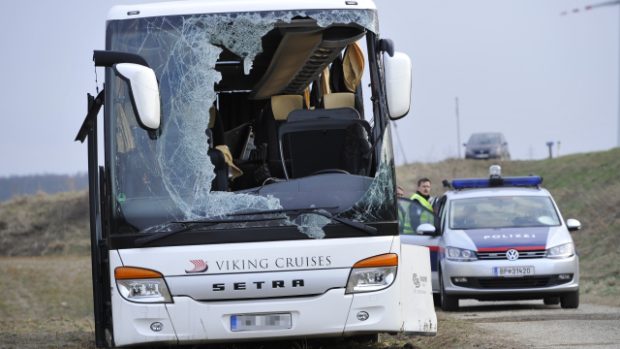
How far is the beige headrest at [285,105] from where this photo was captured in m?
12.1

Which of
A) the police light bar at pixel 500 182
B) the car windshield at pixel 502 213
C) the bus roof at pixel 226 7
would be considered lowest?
the car windshield at pixel 502 213

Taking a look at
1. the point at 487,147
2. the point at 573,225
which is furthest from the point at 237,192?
the point at 487,147

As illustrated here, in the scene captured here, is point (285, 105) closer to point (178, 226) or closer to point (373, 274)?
point (178, 226)

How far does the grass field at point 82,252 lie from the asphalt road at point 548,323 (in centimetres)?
40

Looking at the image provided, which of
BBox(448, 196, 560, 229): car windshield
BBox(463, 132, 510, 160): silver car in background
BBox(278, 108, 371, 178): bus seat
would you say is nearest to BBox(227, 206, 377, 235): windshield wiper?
BBox(278, 108, 371, 178): bus seat

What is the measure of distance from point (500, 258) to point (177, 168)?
29.4ft

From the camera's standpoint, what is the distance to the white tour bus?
10.9 m

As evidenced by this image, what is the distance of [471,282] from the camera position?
19234 mm

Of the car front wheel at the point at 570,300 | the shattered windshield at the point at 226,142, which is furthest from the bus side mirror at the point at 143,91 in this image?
the car front wheel at the point at 570,300

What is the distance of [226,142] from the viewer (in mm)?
12000

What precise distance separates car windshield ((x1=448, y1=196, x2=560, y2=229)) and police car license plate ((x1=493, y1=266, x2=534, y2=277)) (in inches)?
42.0

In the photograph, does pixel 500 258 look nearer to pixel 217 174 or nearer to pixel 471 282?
pixel 471 282

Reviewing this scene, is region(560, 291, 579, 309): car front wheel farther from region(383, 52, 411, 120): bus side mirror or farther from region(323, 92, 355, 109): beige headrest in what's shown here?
region(383, 52, 411, 120): bus side mirror

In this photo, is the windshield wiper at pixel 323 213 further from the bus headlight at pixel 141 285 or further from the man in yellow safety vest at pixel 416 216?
the man in yellow safety vest at pixel 416 216
